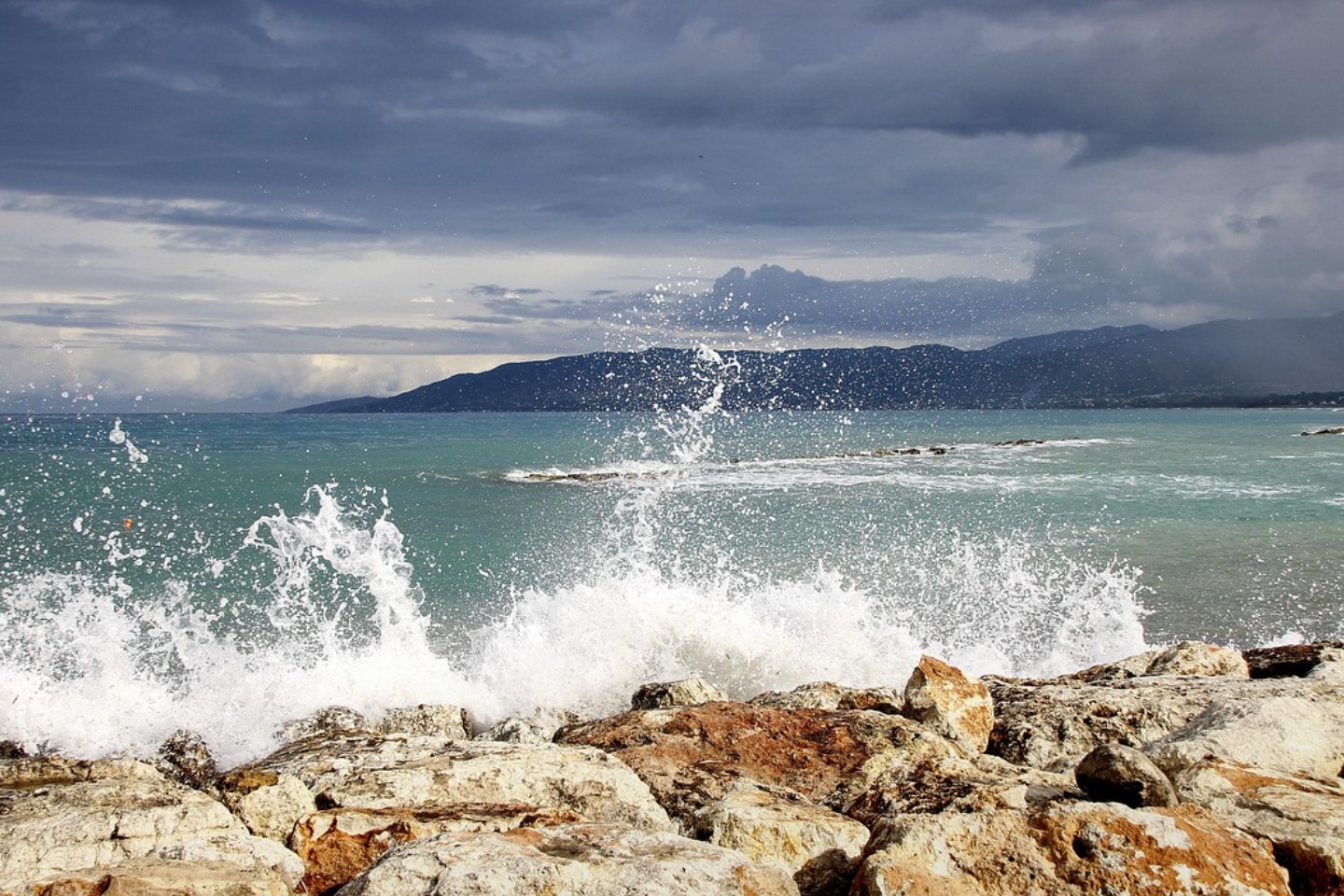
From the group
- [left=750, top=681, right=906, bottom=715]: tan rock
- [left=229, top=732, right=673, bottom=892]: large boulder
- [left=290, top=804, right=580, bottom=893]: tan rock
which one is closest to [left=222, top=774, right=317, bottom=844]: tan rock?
[left=229, top=732, right=673, bottom=892]: large boulder

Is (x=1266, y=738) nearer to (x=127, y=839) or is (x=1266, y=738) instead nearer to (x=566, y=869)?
(x=566, y=869)

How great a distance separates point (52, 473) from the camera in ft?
143

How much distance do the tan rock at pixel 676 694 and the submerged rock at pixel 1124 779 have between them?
468cm

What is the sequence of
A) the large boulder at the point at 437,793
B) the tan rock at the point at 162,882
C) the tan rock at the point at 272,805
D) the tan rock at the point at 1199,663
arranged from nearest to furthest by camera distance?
the tan rock at the point at 162,882, the large boulder at the point at 437,793, the tan rock at the point at 272,805, the tan rock at the point at 1199,663

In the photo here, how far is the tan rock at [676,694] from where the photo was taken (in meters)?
9.29

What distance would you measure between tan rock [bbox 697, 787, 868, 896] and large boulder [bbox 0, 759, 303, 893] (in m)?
2.09

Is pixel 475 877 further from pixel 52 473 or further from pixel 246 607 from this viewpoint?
pixel 52 473

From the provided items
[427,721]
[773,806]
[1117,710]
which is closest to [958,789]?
[773,806]

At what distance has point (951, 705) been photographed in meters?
7.72

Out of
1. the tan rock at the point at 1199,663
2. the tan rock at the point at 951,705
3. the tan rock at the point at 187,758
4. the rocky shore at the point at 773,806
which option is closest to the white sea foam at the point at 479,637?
the tan rock at the point at 187,758

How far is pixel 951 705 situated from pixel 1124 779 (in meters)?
3.01

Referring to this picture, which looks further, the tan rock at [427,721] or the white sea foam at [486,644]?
the white sea foam at [486,644]

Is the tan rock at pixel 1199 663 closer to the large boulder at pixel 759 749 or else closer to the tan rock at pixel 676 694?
the large boulder at pixel 759 749

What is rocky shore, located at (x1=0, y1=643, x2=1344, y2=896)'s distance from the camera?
4.03 m
